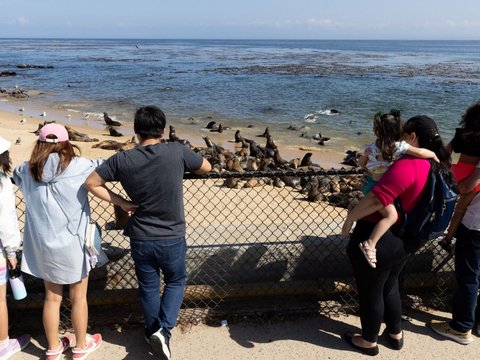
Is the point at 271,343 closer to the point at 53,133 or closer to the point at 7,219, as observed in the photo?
the point at 7,219

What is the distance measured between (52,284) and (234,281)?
5.58 feet

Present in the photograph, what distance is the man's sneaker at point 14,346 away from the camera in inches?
146

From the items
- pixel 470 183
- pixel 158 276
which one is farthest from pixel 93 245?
pixel 470 183

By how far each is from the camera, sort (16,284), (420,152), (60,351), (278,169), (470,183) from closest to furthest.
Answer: (420,152), (16,284), (470,183), (60,351), (278,169)

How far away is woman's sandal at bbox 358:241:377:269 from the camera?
334 centimetres

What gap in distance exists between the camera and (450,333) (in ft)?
13.3

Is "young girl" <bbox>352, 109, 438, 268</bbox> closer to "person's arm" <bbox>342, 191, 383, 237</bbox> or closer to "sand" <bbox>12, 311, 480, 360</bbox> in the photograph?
"person's arm" <bbox>342, 191, 383, 237</bbox>

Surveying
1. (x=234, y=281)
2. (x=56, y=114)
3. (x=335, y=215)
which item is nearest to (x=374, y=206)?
(x=234, y=281)

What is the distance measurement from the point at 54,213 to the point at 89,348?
1.24m

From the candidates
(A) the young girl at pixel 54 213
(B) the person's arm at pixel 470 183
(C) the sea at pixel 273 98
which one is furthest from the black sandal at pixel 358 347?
(C) the sea at pixel 273 98

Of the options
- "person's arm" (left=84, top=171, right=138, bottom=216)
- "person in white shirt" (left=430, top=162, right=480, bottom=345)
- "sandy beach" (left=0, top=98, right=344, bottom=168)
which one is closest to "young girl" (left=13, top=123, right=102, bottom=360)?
"person's arm" (left=84, top=171, right=138, bottom=216)

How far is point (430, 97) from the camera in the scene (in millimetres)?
30359

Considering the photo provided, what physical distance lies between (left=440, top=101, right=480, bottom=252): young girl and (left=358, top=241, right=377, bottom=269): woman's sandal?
97 centimetres

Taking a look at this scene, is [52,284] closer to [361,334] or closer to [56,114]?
[361,334]
